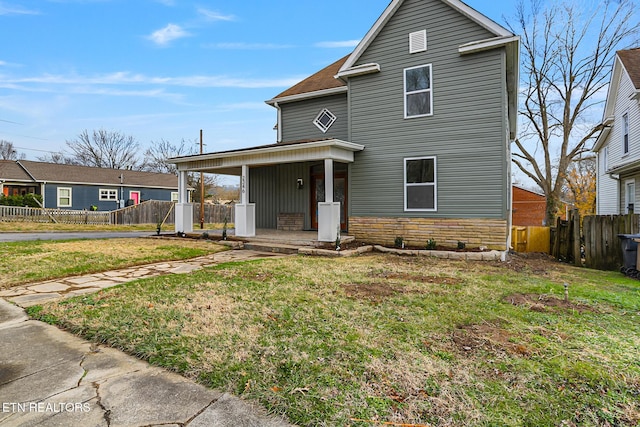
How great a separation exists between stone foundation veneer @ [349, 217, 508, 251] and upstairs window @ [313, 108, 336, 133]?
378 centimetres

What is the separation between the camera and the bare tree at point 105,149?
40.8 meters

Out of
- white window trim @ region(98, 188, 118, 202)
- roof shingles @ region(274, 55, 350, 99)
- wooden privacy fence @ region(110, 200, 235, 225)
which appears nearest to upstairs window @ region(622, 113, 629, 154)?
roof shingles @ region(274, 55, 350, 99)

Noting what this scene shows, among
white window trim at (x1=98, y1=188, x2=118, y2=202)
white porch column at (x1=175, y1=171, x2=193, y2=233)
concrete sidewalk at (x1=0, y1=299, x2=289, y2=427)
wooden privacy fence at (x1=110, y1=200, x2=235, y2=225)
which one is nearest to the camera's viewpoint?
concrete sidewalk at (x1=0, y1=299, x2=289, y2=427)

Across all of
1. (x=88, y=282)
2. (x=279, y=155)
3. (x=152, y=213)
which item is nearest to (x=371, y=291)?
(x=88, y=282)

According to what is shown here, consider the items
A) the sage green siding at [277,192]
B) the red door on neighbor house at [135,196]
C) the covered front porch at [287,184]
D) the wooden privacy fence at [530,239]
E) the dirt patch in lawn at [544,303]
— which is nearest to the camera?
the dirt patch in lawn at [544,303]

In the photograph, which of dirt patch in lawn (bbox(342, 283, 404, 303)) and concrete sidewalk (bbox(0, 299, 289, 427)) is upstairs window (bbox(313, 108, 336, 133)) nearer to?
dirt patch in lawn (bbox(342, 283, 404, 303))

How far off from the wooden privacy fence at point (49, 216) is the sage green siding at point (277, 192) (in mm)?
14394

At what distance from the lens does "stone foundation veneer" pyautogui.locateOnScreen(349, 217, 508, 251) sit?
862 centimetres

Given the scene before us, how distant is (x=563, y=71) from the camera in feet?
68.9

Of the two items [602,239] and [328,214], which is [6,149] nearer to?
[328,214]

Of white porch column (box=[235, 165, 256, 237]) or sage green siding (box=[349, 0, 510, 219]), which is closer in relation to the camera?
sage green siding (box=[349, 0, 510, 219])

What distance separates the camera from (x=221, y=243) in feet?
34.3

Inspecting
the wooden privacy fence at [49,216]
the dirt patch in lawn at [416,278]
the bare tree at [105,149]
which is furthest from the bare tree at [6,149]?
the dirt patch in lawn at [416,278]

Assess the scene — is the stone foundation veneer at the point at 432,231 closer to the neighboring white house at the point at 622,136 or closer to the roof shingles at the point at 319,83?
the roof shingles at the point at 319,83
